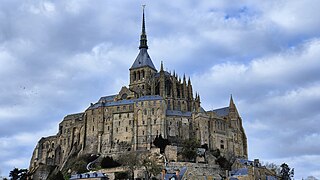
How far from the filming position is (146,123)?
308ft

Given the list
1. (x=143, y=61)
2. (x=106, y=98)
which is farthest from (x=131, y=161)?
(x=143, y=61)

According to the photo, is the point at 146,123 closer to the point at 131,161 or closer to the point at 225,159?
the point at 131,161

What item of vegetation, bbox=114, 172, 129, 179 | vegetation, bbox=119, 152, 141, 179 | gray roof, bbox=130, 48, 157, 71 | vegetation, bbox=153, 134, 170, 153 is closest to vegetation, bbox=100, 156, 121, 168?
vegetation, bbox=119, 152, 141, 179

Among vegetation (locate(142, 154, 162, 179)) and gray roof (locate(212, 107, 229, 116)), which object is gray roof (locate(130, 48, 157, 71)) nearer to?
gray roof (locate(212, 107, 229, 116))

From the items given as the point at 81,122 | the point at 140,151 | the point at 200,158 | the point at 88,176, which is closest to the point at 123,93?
the point at 81,122

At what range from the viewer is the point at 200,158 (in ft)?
283

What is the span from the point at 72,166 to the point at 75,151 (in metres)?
8.81

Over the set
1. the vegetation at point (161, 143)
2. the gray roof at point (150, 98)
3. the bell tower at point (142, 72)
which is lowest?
the vegetation at point (161, 143)

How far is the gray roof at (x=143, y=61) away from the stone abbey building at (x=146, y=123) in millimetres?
2114

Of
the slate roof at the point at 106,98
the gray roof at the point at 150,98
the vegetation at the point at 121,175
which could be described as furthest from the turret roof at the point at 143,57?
the vegetation at the point at 121,175

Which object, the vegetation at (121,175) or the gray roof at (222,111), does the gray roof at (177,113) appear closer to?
the gray roof at (222,111)

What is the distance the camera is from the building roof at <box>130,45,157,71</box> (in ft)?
367

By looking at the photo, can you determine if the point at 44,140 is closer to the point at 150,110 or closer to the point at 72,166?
the point at 72,166

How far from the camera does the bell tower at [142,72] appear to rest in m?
106
